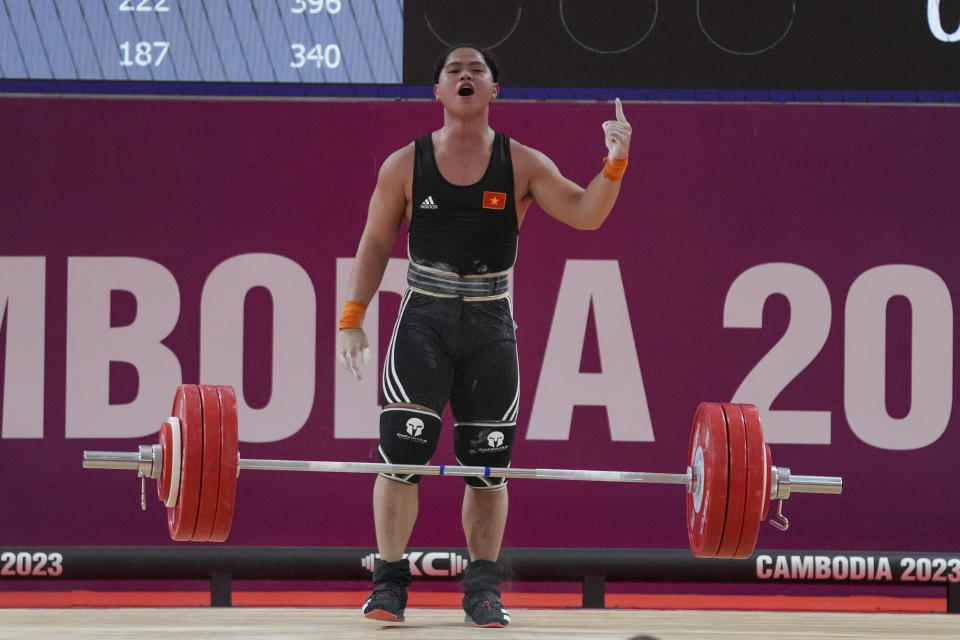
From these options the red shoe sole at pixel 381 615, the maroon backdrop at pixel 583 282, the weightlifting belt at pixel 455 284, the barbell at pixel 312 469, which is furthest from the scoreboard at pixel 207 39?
the red shoe sole at pixel 381 615

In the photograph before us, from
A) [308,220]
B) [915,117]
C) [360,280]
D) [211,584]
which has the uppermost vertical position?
[915,117]

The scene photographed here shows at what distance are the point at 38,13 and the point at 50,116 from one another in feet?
1.24

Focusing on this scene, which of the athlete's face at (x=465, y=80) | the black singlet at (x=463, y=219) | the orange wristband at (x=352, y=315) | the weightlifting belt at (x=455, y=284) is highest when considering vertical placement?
the athlete's face at (x=465, y=80)

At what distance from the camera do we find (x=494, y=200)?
3.44m

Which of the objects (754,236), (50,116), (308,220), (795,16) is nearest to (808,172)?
(754,236)

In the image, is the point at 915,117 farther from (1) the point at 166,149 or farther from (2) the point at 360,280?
(1) the point at 166,149

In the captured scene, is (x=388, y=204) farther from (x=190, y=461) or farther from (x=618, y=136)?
(x=190, y=461)

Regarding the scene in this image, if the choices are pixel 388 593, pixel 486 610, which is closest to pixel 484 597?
pixel 486 610

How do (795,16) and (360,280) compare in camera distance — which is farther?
(795,16)

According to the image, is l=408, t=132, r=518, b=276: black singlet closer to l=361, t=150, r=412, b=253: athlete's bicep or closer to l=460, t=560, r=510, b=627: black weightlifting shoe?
l=361, t=150, r=412, b=253: athlete's bicep

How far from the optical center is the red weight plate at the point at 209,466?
10.0 ft

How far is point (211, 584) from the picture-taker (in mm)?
4438

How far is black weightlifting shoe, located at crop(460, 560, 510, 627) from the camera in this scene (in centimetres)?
340

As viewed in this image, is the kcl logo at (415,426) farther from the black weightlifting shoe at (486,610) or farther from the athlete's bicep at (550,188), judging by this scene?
the athlete's bicep at (550,188)
